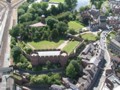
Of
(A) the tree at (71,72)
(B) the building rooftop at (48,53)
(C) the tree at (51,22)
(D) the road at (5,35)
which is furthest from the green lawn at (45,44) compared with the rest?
(A) the tree at (71,72)

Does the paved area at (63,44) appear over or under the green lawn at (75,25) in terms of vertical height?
under

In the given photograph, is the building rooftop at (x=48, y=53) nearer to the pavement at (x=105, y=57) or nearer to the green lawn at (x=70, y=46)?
the green lawn at (x=70, y=46)

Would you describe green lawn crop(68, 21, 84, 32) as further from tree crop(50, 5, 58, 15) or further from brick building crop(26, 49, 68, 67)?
brick building crop(26, 49, 68, 67)

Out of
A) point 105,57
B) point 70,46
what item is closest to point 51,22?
point 70,46

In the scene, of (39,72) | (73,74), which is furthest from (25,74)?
(73,74)

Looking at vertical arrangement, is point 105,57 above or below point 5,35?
below

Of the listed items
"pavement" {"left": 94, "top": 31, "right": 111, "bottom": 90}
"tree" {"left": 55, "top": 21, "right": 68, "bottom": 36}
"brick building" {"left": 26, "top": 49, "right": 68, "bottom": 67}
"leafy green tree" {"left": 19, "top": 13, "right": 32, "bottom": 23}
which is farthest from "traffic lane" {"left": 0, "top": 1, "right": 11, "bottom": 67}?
"pavement" {"left": 94, "top": 31, "right": 111, "bottom": 90}

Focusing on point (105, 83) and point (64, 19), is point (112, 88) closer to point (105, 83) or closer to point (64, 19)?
point (105, 83)

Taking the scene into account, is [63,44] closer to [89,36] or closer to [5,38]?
[89,36]
